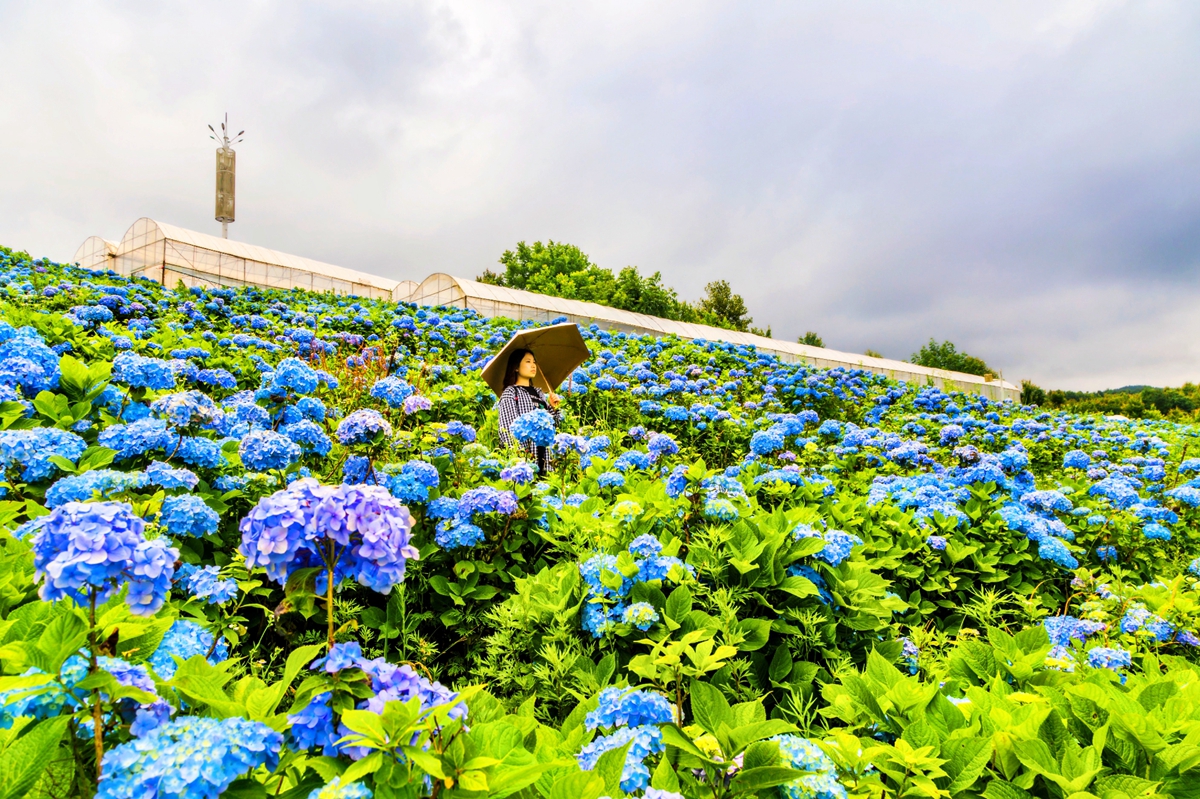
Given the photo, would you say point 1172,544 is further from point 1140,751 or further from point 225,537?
point 225,537

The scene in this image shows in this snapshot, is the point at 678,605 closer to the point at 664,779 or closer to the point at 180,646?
the point at 664,779

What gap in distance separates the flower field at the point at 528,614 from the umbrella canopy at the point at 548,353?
2.76ft

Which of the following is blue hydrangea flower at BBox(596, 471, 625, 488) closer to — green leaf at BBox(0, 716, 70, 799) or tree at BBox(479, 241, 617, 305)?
green leaf at BBox(0, 716, 70, 799)

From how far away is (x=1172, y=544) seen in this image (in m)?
4.86

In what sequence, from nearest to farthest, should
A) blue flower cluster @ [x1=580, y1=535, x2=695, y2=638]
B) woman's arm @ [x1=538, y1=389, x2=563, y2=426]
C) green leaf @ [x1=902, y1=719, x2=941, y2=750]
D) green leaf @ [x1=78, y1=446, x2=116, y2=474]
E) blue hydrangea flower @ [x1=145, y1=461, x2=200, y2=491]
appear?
1. green leaf @ [x1=902, y1=719, x2=941, y2=750]
2. blue flower cluster @ [x1=580, y1=535, x2=695, y2=638]
3. blue hydrangea flower @ [x1=145, y1=461, x2=200, y2=491]
4. green leaf @ [x1=78, y1=446, x2=116, y2=474]
5. woman's arm @ [x1=538, y1=389, x2=563, y2=426]

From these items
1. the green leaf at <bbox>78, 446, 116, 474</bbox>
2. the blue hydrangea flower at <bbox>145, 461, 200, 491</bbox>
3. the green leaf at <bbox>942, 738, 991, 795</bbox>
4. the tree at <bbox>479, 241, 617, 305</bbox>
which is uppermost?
the tree at <bbox>479, 241, 617, 305</bbox>

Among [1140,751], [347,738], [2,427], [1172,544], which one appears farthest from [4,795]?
[1172,544]

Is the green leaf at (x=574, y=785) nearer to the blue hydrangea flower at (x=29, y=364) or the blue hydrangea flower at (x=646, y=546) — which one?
the blue hydrangea flower at (x=646, y=546)

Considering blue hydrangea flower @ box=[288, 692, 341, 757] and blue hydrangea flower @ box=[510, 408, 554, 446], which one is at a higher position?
blue hydrangea flower @ box=[510, 408, 554, 446]

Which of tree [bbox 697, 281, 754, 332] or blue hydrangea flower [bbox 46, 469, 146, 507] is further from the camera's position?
tree [bbox 697, 281, 754, 332]

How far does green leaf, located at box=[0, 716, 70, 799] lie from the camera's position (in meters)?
0.88

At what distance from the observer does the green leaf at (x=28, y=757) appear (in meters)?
0.88

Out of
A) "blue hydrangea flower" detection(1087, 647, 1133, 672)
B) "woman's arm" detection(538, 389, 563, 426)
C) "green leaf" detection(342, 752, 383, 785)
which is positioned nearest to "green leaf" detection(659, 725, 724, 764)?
"green leaf" detection(342, 752, 383, 785)

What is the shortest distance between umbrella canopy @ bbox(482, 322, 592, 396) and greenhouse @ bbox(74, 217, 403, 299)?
1796cm
